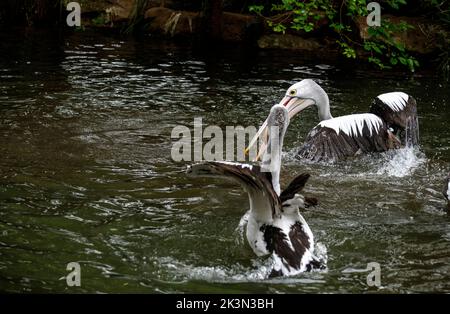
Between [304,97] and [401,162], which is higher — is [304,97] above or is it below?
above

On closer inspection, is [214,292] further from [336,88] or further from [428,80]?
[428,80]

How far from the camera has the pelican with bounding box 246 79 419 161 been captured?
639 cm

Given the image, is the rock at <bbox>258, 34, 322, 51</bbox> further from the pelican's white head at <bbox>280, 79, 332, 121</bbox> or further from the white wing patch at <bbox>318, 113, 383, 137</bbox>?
the white wing patch at <bbox>318, 113, 383, 137</bbox>

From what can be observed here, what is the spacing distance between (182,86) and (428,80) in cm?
389

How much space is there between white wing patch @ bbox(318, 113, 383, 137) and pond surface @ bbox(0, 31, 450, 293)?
1.01 feet

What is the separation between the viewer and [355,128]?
257 inches

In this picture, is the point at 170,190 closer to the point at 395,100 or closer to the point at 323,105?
the point at 323,105

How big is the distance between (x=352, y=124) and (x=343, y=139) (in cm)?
20

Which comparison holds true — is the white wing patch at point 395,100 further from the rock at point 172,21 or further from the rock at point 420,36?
the rock at point 172,21

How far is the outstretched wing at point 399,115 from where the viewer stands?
698 centimetres

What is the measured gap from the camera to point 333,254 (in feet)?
14.3

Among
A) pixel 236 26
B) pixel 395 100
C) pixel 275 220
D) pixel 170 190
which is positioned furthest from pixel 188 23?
pixel 275 220

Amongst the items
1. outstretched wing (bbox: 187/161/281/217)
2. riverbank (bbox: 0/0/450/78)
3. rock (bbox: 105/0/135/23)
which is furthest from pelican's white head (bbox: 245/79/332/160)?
rock (bbox: 105/0/135/23)

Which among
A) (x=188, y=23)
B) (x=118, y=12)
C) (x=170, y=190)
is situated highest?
(x=118, y=12)
